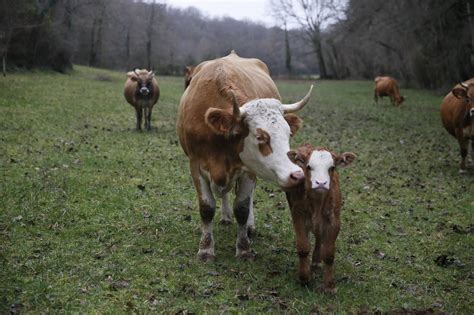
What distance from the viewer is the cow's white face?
5.23 meters

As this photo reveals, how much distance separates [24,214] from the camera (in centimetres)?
728

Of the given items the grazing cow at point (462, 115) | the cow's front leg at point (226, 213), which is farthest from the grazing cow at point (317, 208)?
the grazing cow at point (462, 115)

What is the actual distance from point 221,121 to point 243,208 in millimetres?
1162

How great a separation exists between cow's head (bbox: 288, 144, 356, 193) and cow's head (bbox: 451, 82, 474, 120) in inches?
251

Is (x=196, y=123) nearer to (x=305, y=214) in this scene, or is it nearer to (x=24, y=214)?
(x=305, y=214)

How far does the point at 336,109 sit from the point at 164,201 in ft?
61.0

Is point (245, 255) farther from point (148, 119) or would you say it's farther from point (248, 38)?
point (248, 38)

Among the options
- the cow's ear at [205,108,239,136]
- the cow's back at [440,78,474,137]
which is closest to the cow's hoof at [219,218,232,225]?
the cow's ear at [205,108,239,136]

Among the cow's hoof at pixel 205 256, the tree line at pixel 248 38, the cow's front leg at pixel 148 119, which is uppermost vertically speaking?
the tree line at pixel 248 38

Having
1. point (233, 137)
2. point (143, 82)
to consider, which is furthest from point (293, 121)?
point (143, 82)

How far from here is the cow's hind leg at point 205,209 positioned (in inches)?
243

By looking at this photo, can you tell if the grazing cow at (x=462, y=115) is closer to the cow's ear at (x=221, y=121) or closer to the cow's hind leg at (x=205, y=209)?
the cow's hind leg at (x=205, y=209)

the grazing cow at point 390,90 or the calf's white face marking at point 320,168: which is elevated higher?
the grazing cow at point 390,90

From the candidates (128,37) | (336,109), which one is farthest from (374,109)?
(128,37)
